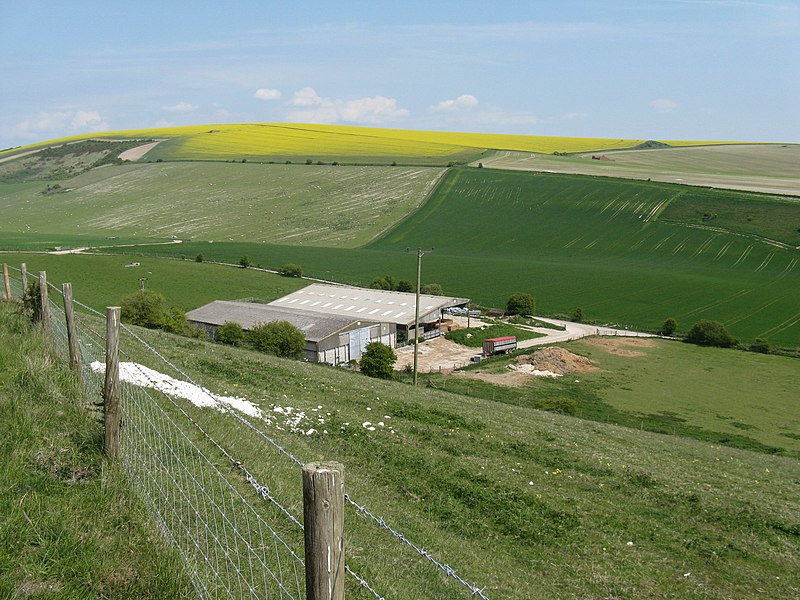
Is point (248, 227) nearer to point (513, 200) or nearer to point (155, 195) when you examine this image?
point (155, 195)

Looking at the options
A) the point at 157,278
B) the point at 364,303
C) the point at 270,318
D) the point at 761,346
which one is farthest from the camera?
the point at 157,278

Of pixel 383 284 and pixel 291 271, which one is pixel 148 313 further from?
pixel 291 271

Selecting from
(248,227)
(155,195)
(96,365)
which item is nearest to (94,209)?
(155,195)

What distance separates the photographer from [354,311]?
237ft

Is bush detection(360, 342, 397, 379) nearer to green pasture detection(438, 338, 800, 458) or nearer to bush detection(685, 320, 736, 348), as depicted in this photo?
green pasture detection(438, 338, 800, 458)

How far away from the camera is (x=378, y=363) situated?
4703 centimetres

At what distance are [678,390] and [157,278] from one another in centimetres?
6196

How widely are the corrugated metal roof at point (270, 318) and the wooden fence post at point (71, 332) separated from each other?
4619 centimetres

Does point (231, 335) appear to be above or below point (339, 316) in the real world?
above

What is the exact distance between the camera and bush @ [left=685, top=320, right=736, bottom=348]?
66.8 metres

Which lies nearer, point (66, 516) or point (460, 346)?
point (66, 516)

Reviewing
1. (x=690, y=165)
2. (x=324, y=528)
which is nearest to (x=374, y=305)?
(x=324, y=528)

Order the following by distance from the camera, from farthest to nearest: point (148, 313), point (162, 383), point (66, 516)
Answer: point (148, 313)
point (162, 383)
point (66, 516)

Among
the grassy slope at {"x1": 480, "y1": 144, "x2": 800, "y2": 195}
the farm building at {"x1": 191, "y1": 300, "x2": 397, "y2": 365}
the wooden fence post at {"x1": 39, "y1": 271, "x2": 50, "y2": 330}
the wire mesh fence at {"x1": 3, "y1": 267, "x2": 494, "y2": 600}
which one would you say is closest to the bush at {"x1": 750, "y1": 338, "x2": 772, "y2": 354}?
the farm building at {"x1": 191, "y1": 300, "x2": 397, "y2": 365}
